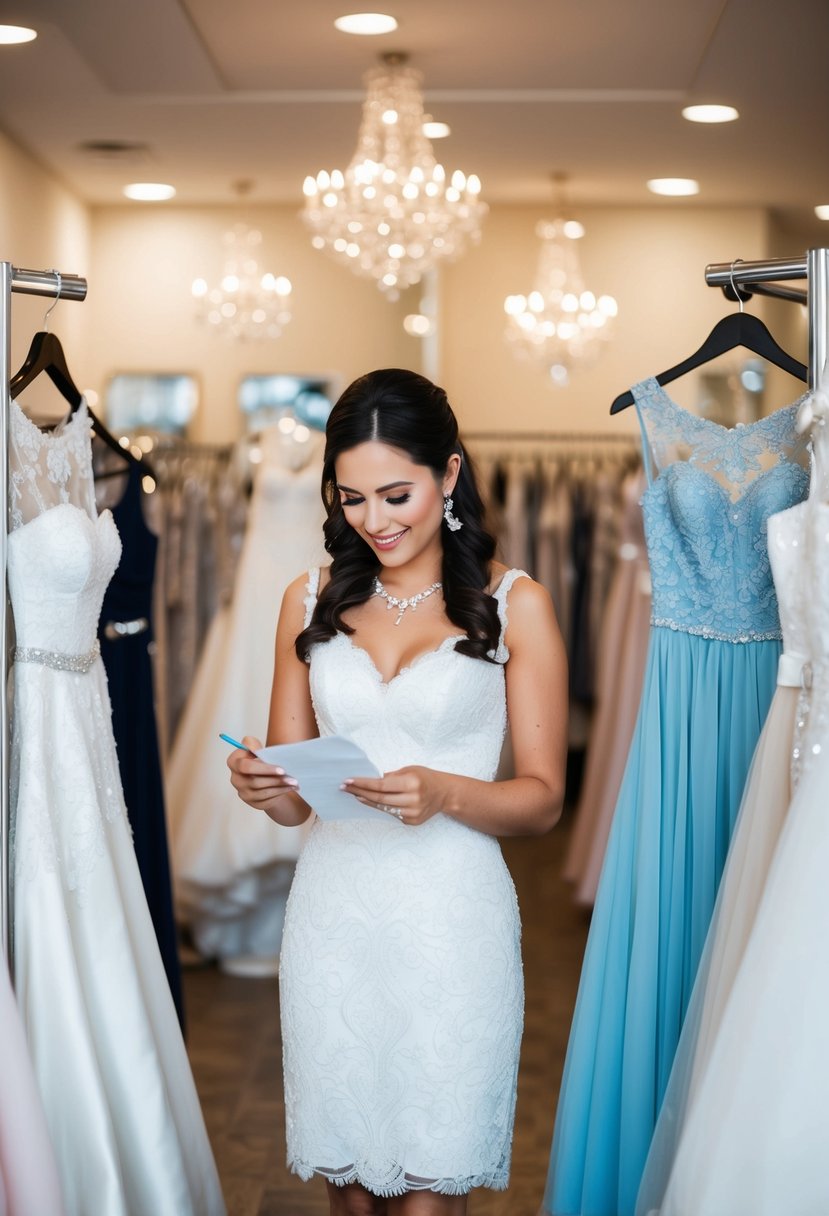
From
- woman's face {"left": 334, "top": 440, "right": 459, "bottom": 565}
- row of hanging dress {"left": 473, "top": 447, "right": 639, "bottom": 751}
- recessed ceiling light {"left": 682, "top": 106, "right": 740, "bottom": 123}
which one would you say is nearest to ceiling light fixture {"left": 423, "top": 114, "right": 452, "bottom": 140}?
recessed ceiling light {"left": 682, "top": 106, "right": 740, "bottom": 123}

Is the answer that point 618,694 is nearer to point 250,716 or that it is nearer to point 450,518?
point 250,716

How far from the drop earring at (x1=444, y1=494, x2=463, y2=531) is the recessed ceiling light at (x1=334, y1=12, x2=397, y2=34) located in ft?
8.91

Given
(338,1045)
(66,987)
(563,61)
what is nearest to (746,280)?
(338,1045)

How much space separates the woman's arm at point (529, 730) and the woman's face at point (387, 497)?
0.66 ft

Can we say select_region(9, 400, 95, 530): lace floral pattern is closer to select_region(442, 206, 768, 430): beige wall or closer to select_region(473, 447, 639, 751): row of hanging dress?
select_region(473, 447, 639, 751): row of hanging dress

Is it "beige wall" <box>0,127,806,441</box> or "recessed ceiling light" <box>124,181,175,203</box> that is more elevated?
"recessed ceiling light" <box>124,181,175,203</box>

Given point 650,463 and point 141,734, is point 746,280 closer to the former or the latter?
point 650,463

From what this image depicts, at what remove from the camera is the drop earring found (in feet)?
7.91

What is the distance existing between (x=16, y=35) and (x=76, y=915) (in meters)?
3.21

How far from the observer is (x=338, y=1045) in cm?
224

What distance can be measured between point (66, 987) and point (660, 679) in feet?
3.74

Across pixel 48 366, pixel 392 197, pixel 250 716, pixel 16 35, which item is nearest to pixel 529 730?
pixel 48 366

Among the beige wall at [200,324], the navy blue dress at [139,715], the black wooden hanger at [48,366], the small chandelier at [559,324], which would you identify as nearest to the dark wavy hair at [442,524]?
the black wooden hanger at [48,366]

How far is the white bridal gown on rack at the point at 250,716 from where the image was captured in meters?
4.86
